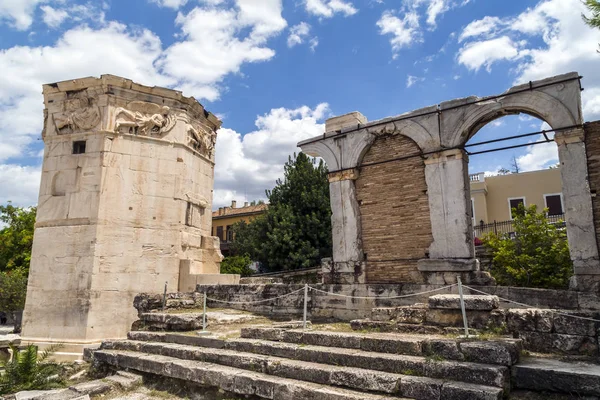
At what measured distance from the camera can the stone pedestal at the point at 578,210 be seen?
6727 millimetres

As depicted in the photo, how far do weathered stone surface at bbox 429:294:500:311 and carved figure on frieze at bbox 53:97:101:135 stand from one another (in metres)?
10.3

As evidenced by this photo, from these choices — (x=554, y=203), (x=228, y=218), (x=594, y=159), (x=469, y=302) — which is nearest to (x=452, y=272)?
(x=469, y=302)

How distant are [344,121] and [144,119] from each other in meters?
5.98

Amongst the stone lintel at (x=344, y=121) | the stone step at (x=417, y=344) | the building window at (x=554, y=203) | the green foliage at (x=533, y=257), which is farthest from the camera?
the building window at (x=554, y=203)

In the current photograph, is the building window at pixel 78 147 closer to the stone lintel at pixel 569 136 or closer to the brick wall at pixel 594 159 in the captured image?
the stone lintel at pixel 569 136

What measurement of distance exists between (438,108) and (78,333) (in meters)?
10.4

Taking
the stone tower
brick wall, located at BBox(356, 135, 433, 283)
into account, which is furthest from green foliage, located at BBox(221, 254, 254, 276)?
brick wall, located at BBox(356, 135, 433, 283)

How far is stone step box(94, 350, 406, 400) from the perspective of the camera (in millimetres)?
4523

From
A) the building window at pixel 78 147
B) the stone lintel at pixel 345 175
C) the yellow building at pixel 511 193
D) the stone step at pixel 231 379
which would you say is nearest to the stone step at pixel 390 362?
the stone step at pixel 231 379

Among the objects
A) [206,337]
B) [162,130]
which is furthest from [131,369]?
[162,130]

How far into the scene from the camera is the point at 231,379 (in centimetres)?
539

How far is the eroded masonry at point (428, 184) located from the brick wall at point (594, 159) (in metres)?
0.02

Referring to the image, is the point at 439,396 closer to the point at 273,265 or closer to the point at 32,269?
the point at 32,269

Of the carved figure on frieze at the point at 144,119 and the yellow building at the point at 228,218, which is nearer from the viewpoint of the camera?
the carved figure on frieze at the point at 144,119
